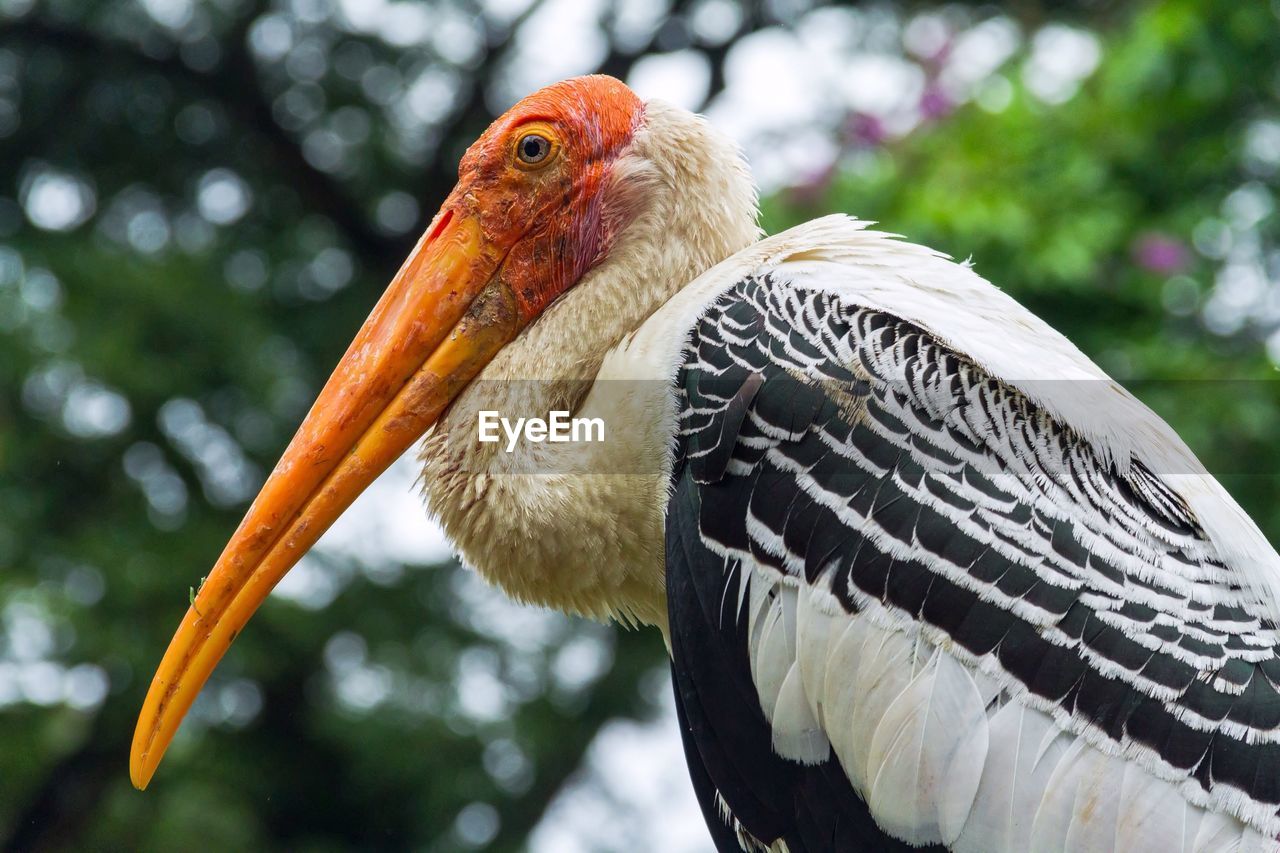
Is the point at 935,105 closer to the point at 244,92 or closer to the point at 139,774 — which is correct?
the point at 244,92

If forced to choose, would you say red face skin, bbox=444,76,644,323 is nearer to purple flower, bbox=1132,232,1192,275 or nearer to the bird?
the bird

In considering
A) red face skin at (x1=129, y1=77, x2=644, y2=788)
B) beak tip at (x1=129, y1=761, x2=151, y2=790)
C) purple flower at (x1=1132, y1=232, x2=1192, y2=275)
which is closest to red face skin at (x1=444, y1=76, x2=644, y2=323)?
red face skin at (x1=129, y1=77, x2=644, y2=788)

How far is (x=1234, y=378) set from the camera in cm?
430

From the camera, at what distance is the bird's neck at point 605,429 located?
7.34ft

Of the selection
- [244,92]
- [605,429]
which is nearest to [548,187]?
[605,429]

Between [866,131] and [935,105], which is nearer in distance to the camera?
[935,105]

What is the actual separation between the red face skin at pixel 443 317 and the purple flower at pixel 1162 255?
2.50 metres

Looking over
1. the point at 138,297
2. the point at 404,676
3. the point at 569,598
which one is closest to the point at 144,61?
the point at 138,297

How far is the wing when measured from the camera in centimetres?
189

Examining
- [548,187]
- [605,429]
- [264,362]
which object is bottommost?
[264,362]

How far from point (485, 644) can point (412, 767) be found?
0.61m

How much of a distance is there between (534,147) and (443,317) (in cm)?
34

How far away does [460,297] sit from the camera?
249 centimetres

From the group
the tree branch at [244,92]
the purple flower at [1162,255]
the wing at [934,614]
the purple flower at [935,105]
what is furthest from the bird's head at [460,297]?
the tree branch at [244,92]
